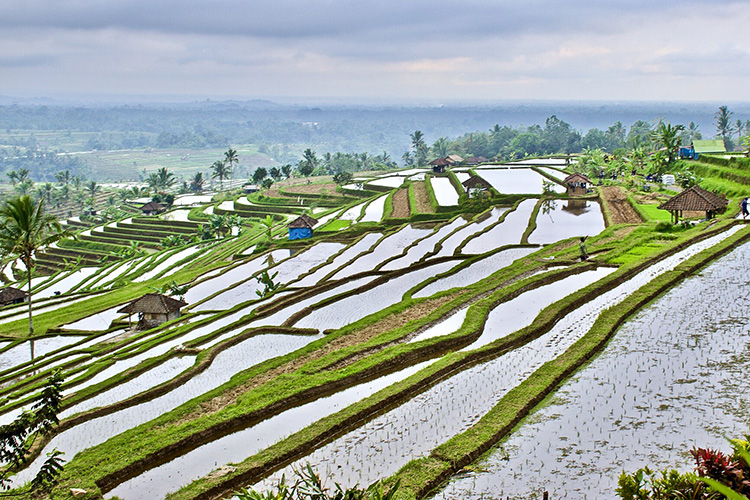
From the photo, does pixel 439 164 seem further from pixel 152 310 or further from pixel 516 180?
pixel 152 310

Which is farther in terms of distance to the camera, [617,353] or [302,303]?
[302,303]

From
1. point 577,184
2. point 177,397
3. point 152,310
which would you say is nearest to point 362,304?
point 177,397

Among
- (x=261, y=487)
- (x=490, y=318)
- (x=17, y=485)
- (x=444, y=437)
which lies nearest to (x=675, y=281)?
(x=490, y=318)

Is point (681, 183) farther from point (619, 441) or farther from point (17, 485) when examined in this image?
point (17, 485)

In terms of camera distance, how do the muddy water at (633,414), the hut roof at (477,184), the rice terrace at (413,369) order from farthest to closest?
the hut roof at (477,184)
the rice terrace at (413,369)
the muddy water at (633,414)

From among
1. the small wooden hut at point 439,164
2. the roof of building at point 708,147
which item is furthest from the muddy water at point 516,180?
the roof of building at point 708,147

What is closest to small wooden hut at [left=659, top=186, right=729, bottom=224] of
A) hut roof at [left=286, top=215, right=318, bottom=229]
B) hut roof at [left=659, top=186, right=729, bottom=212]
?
hut roof at [left=659, top=186, right=729, bottom=212]

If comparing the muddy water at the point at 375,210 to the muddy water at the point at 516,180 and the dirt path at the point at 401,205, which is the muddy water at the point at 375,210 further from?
the muddy water at the point at 516,180
